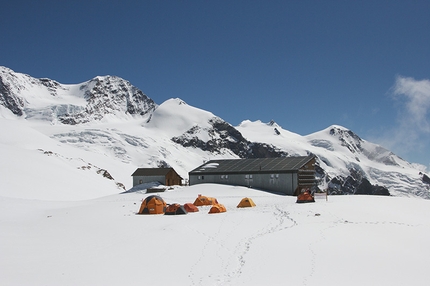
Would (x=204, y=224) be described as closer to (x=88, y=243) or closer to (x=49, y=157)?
(x=88, y=243)

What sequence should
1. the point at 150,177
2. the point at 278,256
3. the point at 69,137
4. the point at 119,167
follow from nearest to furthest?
the point at 278,256 → the point at 150,177 → the point at 119,167 → the point at 69,137

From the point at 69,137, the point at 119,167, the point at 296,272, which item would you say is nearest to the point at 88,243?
the point at 296,272

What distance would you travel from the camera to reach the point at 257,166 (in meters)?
49.6

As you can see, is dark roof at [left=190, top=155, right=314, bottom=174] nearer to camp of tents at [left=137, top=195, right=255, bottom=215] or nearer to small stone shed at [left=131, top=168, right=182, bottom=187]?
small stone shed at [left=131, top=168, right=182, bottom=187]

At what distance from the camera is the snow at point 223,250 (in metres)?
10.5

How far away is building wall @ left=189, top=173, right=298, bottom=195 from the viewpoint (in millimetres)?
45156

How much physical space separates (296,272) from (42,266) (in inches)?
303

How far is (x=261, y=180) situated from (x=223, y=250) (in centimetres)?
3400

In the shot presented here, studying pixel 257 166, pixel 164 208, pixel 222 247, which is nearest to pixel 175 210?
pixel 164 208

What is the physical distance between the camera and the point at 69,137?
14438 cm

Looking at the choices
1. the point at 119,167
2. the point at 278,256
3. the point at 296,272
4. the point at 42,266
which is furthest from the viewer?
the point at 119,167

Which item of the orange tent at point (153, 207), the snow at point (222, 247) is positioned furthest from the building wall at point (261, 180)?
the orange tent at point (153, 207)

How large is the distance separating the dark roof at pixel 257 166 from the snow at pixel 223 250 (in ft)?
76.6

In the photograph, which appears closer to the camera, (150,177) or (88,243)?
(88,243)
